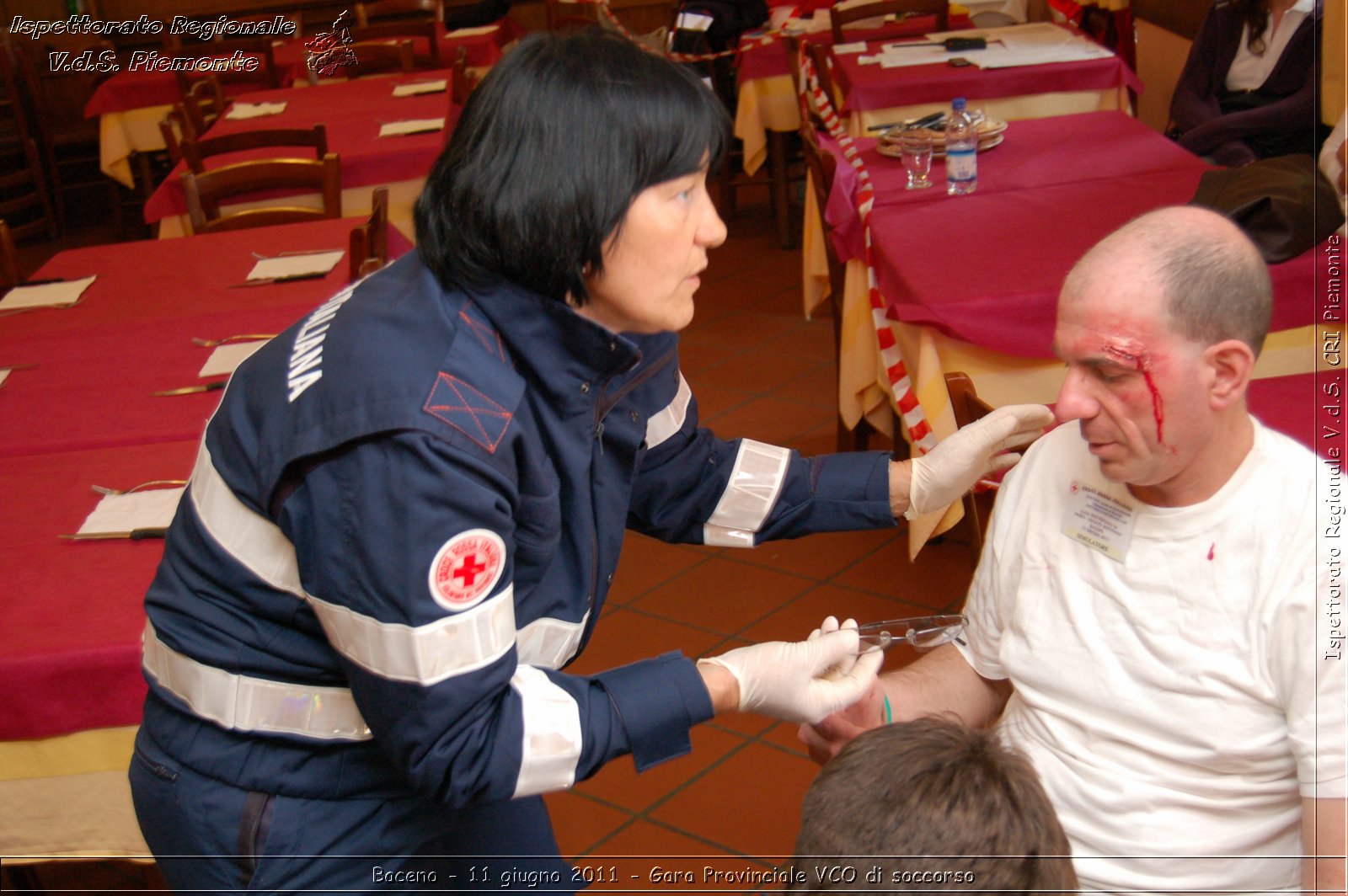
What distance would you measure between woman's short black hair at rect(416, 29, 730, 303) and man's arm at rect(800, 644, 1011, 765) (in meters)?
0.77

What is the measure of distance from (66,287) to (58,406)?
99cm

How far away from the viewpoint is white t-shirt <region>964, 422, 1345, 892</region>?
1383 millimetres

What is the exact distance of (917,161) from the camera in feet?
11.4

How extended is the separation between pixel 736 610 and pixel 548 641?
1936 millimetres

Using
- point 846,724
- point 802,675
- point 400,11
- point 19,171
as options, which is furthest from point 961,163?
point 19,171

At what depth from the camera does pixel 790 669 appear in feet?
4.77

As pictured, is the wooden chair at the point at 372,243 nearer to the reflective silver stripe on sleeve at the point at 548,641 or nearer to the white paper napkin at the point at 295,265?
the white paper napkin at the point at 295,265

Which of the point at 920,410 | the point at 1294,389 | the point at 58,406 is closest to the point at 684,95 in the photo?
the point at 1294,389

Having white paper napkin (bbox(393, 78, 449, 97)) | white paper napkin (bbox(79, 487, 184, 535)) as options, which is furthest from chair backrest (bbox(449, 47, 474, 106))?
white paper napkin (bbox(79, 487, 184, 535))

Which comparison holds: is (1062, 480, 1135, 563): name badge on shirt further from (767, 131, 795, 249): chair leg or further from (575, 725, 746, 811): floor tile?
(767, 131, 795, 249): chair leg

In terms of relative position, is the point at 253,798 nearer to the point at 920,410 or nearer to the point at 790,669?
the point at 790,669

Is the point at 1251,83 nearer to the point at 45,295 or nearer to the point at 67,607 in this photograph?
the point at 45,295

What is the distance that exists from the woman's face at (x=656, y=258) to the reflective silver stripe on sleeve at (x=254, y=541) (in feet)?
1.31

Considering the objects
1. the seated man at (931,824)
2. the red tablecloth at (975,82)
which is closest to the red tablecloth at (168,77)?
the red tablecloth at (975,82)
